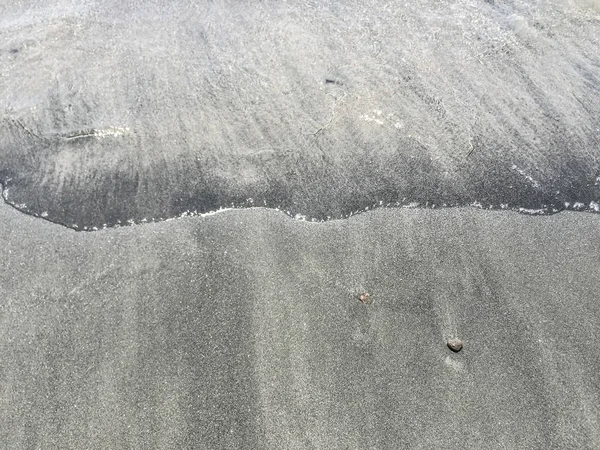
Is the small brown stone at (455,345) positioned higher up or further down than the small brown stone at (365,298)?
further down

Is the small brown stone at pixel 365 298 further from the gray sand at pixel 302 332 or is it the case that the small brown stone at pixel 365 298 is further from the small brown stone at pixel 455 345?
the small brown stone at pixel 455 345

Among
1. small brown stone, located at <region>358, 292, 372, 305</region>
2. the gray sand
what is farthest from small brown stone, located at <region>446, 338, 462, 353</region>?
small brown stone, located at <region>358, 292, 372, 305</region>

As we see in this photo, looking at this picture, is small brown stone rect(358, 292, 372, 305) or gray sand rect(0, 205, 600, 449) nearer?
gray sand rect(0, 205, 600, 449)

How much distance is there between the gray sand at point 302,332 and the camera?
6.59 feet

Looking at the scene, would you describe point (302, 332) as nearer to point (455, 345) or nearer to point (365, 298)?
point (365, 298)

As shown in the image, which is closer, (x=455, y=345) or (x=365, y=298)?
(x=455, y=345)

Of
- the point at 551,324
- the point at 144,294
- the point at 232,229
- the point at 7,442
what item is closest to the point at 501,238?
the point at 551,324

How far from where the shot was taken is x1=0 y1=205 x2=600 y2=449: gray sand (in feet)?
6.59

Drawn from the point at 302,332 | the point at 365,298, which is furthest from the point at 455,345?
the point at 302,332

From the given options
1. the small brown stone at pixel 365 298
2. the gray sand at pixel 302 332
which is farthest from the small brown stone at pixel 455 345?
the small brown stone at pixel 365 298

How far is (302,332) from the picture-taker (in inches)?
88.0

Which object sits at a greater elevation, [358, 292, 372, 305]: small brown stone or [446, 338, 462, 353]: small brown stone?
[358, 292, 372, 305]: small brown stone

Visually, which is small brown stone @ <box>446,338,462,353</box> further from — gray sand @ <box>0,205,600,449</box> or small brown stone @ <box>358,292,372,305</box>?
small brown stone @ <box>358,292,372,305</box>

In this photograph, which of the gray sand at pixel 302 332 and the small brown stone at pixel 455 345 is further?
the small brown stone at pixel 455 345
